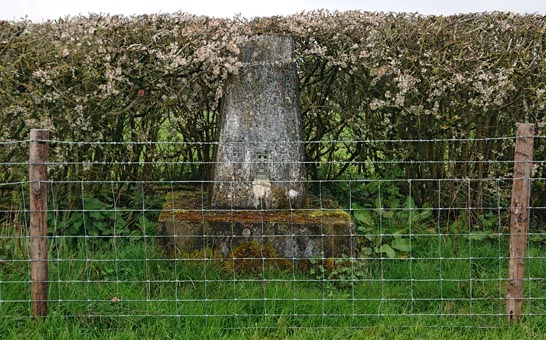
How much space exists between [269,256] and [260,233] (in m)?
0.20

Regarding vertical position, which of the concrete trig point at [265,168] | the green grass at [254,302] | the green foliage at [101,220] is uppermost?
the concrete trig point at [265,168]

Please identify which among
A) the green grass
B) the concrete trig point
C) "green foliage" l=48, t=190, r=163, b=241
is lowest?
the green grass

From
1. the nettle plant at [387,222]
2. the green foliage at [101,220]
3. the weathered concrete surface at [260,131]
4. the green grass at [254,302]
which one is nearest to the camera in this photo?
the green grass at [254,302]

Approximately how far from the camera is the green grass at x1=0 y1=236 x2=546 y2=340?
196 inches

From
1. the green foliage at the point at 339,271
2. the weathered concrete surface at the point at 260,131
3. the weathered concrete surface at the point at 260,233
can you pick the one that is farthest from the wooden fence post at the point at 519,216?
the weathered concrete surface at the point at 260,131

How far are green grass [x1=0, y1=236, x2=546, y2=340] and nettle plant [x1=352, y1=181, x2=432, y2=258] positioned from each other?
0.25 metres

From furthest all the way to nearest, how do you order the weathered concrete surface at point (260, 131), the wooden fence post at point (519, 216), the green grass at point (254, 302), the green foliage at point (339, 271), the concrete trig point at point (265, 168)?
the weathered concrete surface at point (260, 131)
the concrete trig point at point (265, 168)
the green foliage at point (339, 271)
the wooden fence post at point (519, 216)
the green grass at point (254, 302)

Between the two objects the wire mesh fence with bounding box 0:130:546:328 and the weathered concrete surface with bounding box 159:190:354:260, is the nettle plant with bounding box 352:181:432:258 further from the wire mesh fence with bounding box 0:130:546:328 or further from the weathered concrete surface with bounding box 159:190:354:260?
the weathered concrete surface with bounding box 159:190:354:260

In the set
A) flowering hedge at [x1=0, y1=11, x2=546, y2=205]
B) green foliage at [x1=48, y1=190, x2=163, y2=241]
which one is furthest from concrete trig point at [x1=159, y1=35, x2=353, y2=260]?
green foliage at [x1=48, y1=190, x2=163, y2=241]

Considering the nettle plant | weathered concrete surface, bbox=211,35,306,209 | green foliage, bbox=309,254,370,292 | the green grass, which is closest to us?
the green grass

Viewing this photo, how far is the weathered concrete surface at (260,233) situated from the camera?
19.1 ft

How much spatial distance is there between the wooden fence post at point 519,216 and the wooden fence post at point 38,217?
332cm

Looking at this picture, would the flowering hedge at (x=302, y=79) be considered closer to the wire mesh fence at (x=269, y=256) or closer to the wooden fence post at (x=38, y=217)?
the wire mesh fence at (x=269, y=256)

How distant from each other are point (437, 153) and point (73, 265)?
3568mm
